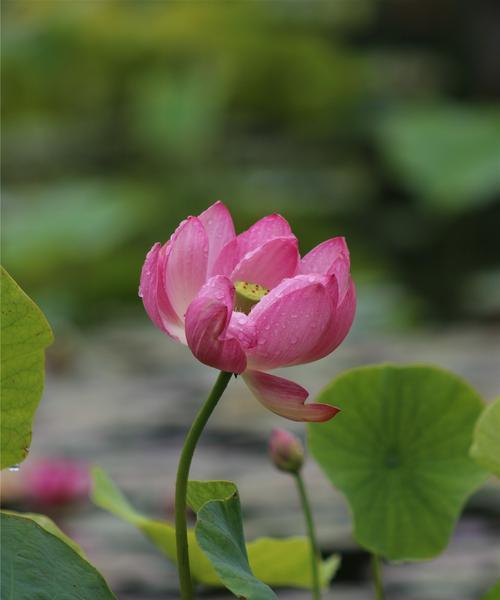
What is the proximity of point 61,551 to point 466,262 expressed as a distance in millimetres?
3851

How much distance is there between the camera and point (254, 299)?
0.52m

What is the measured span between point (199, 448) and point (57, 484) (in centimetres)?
39

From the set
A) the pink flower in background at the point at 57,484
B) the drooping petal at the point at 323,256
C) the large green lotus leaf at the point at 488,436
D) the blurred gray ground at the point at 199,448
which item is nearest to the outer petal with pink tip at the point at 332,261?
the drooping petal at the point at 323,256

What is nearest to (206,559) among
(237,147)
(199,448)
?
(199,448)

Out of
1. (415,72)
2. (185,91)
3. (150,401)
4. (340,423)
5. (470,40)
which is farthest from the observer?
(415,72)

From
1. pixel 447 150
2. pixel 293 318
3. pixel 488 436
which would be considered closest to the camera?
pixel 293 318

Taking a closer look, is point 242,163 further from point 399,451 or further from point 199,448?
point 399,451

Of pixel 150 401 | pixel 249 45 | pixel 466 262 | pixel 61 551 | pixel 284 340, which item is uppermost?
pixel 284 340

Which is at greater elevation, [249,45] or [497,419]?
[497,419]

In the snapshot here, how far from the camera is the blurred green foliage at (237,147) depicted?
3.44m

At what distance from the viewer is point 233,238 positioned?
1.82 feet

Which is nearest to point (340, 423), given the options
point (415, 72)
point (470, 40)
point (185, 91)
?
point (185, 91)

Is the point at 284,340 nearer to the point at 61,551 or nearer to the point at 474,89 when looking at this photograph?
the point at 61,551

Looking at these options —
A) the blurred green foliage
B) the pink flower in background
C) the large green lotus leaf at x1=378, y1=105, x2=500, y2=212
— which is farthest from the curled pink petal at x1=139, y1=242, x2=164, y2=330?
the large green lotus leaf at x1=378, y1=105, x2=500, y2=212
